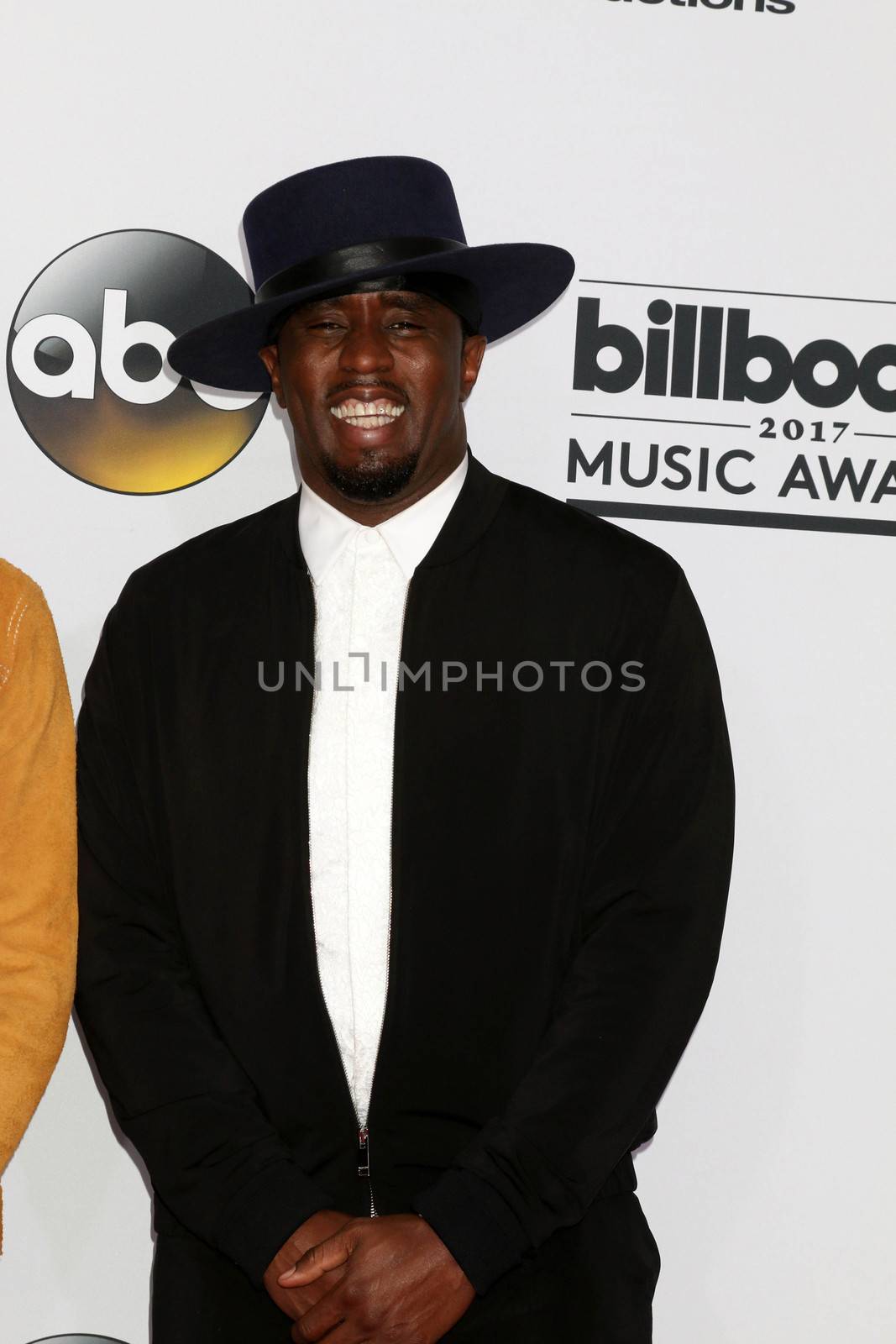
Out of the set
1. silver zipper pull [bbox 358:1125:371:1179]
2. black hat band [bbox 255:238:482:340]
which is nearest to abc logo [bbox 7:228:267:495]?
black hat band [bbox 255:238:482:340]

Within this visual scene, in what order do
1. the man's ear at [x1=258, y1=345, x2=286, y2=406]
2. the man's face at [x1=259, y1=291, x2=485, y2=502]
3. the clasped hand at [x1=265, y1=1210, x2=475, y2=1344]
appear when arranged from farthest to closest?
the man's ear at [x1=258, y1=345, x2=286, y2=406], the man's face at [x1=259, y1=291, x2=485, y2=502], the clasped hand at [x1=265, y1=1210, x2=475, y2=1344]

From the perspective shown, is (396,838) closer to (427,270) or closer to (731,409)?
(427,270)

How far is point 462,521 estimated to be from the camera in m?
2.17

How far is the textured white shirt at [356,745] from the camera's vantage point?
2061 millimetres

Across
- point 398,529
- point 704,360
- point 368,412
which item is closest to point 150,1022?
point 398,529

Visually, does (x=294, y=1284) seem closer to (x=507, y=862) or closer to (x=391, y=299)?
(x=507, y=862)

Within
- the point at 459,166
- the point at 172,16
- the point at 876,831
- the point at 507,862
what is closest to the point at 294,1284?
the point at 507,862

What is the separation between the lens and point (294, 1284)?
1.89 meters

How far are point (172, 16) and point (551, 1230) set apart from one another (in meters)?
1.78

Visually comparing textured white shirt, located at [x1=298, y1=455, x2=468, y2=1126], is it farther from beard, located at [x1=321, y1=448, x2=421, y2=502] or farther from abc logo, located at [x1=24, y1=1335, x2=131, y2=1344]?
abc logo, located at [x1=24, y1=1335, x2=131, y2=1344]

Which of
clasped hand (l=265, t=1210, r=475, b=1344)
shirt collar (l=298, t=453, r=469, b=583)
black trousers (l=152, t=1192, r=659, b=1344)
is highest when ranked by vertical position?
shirt collar (l=298, t=453, r=469, b=583)

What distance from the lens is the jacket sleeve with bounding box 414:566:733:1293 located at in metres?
1.91

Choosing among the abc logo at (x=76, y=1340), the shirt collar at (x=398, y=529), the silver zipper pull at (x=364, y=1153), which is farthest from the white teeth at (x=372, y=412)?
the abc logo at (x=76, y=1340)

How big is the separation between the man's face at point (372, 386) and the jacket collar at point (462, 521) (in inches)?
2.7
